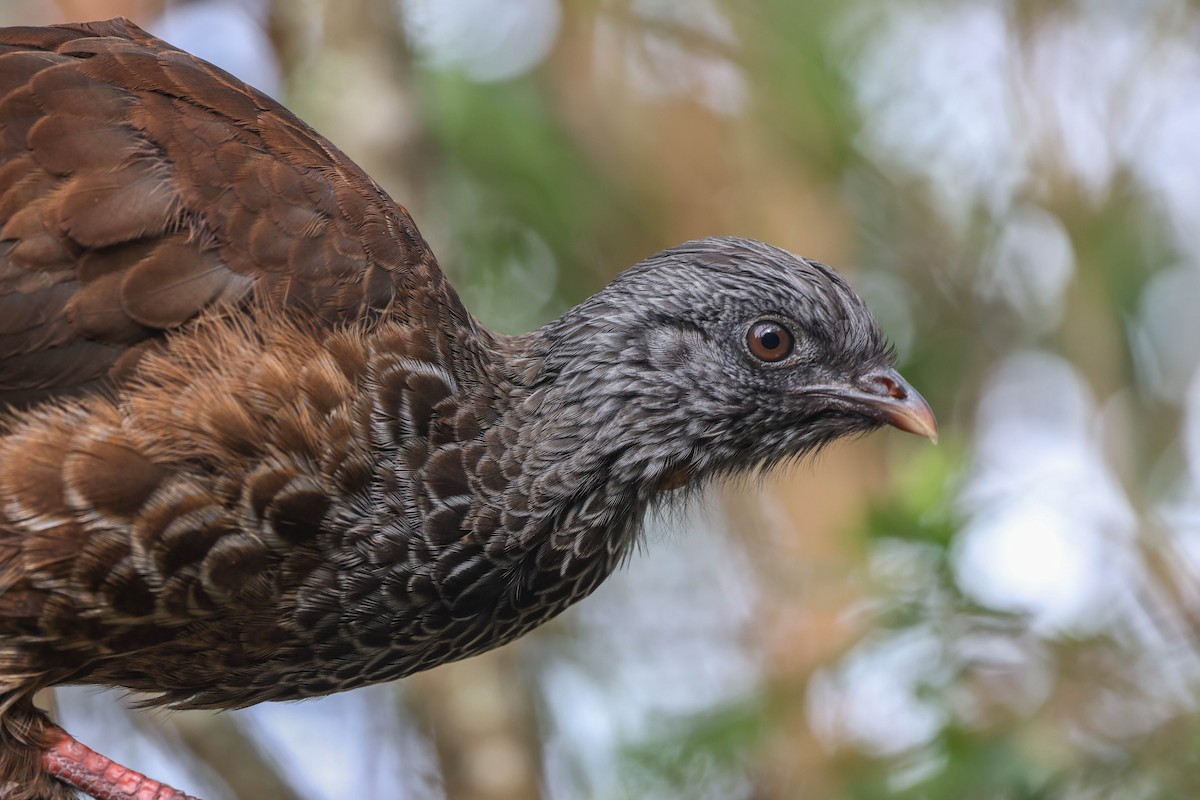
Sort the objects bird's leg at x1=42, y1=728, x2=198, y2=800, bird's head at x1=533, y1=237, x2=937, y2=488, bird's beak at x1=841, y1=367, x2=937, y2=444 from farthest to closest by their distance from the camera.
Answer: bird's beak at x1=841, y1=367, x2=937, y2=444
bird's head at x1=533, y1=237, x2=937, y2=488
bird's leg at x1=42, y1=728, x2=198, y2=800

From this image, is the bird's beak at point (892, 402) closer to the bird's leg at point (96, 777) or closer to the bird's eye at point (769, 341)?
the bird's eye at point (769, 341)

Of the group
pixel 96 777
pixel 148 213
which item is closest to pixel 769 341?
pixel 148 213

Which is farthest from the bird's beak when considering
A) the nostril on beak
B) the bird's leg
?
the bird's leg

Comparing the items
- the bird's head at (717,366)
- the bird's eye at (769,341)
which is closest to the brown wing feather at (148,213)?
the bird's head at (717,366)

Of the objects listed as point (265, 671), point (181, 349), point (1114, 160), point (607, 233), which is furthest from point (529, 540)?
point (1114, 160)

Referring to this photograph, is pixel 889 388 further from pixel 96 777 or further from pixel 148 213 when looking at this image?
pixel 96 777

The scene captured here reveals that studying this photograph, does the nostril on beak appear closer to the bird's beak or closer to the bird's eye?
the bird's beak

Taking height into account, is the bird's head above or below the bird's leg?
above

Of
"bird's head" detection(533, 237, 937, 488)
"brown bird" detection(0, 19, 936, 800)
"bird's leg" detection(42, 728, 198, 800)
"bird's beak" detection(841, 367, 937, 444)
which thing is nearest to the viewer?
"brown bird" detection(0, 19, 936, 800)
